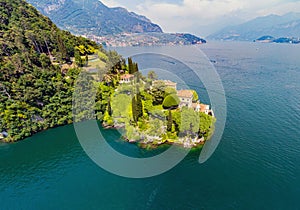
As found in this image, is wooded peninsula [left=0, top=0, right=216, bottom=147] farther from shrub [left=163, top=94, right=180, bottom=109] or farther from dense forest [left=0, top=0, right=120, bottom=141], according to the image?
shrub [left=163, top=94, right=180, bottom=109]

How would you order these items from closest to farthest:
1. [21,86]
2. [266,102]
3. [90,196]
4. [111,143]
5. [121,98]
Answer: [90,196], [111,143], [21,86], [121,98], [266,102]

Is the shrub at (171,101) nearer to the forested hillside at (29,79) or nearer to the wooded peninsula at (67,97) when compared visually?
the wooded peninsula at (67,97)

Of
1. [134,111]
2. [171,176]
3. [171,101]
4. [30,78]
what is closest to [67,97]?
[30,78]

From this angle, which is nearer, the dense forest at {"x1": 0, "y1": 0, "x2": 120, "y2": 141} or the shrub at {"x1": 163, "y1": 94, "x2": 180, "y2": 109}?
the dense forest at {"x1": 0, "y1": 0, "x2": 120, "y2": 141}

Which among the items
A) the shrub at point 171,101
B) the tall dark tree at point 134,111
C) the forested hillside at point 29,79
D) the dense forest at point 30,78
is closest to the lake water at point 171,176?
the dense forest at point 30,78

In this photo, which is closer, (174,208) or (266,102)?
(174,208)

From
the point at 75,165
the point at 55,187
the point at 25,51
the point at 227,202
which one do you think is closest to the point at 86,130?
the point at 75,165

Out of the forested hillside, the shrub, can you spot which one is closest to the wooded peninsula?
the forested hillside

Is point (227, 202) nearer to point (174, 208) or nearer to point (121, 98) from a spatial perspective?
point (174, 208)
